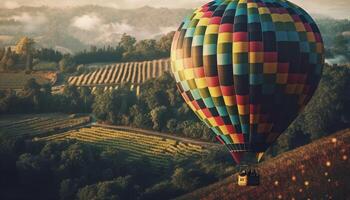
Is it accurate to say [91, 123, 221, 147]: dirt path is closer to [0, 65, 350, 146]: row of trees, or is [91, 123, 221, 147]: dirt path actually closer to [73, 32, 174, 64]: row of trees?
[0, 65, 350, 146]: row of trees

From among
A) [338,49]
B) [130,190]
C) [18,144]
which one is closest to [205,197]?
[130,190]

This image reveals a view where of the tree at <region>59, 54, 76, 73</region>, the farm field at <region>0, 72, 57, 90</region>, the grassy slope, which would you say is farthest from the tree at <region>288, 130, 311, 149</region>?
the tree at <region>59, 54, 76, 73</region>

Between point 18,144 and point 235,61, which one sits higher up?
point 235,61

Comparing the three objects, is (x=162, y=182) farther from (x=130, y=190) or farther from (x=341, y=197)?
(x=341, y=197)

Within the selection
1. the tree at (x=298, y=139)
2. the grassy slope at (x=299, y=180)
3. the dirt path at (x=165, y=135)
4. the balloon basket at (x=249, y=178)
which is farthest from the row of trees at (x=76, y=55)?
the balloon basket at (x=249, y=178)

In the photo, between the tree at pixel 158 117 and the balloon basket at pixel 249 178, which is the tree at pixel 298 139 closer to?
the tree at pixel 158 117

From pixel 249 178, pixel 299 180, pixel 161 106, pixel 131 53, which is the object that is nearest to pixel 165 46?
→ pixel 131 53
